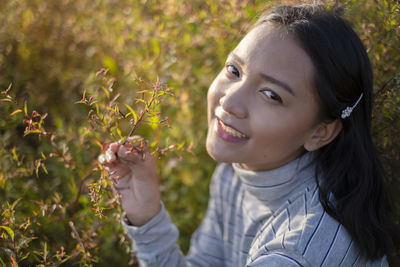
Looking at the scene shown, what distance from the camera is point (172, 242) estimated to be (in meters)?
1.45

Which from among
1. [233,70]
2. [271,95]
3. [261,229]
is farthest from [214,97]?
[261,229]

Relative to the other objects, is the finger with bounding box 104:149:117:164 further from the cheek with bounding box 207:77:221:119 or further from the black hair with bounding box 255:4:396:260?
the black hair with bounding box 255:4:396:260

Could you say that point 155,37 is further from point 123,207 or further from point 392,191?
point 392,191

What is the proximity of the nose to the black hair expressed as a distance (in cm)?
22

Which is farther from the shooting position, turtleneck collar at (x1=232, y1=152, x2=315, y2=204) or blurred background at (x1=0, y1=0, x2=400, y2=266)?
blurred background at (x1=0, y1=0, x2=400, y2=266)

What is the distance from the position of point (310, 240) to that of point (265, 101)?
0.42 metres

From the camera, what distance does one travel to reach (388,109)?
1.25 metres

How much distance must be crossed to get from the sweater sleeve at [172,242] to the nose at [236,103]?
0.51 meters

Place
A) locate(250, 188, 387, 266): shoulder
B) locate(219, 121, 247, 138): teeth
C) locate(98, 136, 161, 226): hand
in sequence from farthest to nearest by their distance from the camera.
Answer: locate(98, 136, 161, 226): hand
locate(219, 121, 247, 138): teeth
locate(250, 188, 387, 266): shoulder

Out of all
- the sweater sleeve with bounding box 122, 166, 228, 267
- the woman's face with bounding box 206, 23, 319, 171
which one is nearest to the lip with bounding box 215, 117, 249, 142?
the woman's face with bounding box 206, 23, 319, 171

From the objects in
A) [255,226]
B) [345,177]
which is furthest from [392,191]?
[255,226]

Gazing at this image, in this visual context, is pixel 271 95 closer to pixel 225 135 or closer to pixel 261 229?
pixel 225 135

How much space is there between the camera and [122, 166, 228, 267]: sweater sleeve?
1388 mm

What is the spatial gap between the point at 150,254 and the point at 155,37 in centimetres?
102
